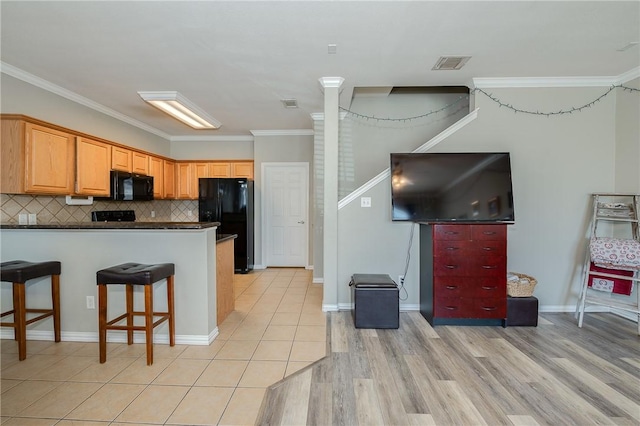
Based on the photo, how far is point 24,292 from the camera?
2.38 m

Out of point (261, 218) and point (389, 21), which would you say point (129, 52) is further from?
point (261, 218)

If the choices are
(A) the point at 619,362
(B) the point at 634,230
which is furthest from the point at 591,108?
(A) the point at 619,362

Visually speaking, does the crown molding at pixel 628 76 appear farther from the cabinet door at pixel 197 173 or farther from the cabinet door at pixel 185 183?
the cabinet door at pixel 185 183

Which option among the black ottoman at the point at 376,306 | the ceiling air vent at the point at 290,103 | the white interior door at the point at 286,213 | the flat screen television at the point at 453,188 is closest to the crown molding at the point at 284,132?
the white interior door at the point at 286,213

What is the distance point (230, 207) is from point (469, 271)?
12.6ft

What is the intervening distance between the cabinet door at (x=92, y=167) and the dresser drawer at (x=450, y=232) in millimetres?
4120

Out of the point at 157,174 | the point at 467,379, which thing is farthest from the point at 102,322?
the point at 157,174

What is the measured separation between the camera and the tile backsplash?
3.14 meters

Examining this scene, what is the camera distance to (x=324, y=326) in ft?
9.95

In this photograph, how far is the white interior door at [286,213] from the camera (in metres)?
5.60

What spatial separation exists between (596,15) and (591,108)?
1499mm

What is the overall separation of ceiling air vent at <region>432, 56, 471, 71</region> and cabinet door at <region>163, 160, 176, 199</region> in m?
4.71

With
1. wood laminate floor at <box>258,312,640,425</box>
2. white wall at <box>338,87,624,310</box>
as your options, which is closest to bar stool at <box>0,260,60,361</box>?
wood laminate floor at <box>258,312,640,425</box>

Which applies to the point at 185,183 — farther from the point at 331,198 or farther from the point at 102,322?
the point at 102,322
